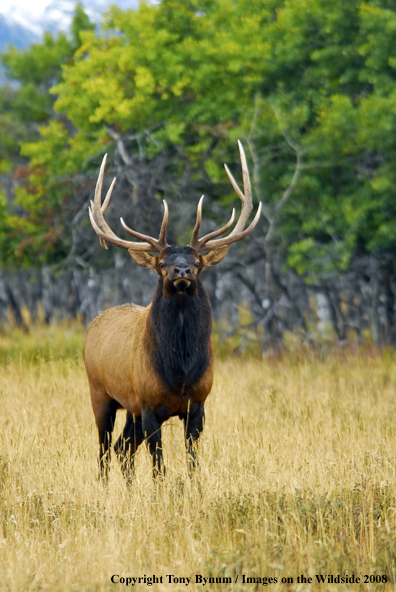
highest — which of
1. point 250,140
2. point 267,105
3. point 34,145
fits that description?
point 34,145

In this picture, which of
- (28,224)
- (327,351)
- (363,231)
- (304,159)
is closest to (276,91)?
(304,159)

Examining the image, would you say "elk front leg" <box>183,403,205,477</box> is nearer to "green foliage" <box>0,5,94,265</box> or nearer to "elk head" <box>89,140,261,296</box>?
"elk head" <box>89,140,261,296</box>

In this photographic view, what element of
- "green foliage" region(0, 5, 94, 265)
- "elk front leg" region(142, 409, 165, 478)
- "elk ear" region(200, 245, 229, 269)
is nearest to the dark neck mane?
"elk front leg" region(142, 409, 165, 478)

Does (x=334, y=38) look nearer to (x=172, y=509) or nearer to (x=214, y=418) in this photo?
(x=214, y=418)

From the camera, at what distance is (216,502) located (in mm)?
5168

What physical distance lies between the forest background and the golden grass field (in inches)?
292

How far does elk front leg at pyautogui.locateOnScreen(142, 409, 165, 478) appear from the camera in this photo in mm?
6086

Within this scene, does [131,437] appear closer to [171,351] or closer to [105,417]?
[105,417]

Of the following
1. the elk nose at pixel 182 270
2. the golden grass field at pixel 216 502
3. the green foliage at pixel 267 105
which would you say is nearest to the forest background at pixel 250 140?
the green foliage at pixel 267 105

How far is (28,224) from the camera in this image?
68.6 ft

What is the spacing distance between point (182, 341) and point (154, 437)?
30.4 inches

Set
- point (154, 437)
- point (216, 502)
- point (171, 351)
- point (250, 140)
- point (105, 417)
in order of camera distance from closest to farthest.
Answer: point (216, 502) → point (154, 437) → point (171, 351) → point (105, 417) → point (250, 140)

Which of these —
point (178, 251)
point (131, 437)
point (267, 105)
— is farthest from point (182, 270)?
point (267, 105)

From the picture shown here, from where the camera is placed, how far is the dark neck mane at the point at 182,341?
20.3 feet
